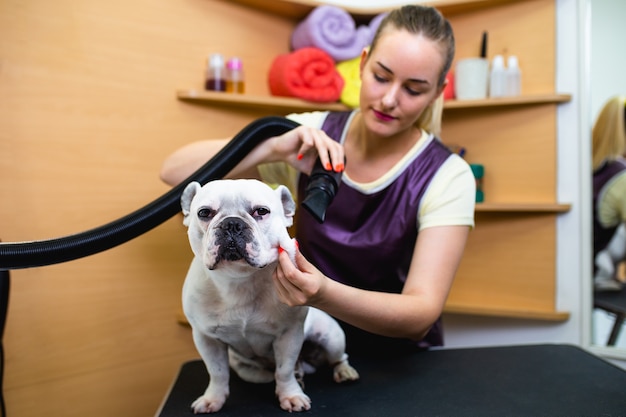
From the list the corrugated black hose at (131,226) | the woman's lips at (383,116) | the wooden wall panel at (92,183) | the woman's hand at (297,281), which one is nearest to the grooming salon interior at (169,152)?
the wooden wall panel at (92,183)

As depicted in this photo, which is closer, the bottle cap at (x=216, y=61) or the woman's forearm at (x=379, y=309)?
the woman's forearm at (x=379, y=309)

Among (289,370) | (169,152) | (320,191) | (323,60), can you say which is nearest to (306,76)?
(323,60)

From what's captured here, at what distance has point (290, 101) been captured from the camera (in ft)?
6.22

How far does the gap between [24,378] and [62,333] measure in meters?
0.14

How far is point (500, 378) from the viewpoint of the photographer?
3.53ft

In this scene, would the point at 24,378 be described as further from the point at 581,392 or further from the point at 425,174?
the point at 581,392

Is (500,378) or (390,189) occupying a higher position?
(390,189)

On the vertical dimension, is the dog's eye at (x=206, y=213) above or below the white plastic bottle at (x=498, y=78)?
below

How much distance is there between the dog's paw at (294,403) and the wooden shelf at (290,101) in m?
1.10

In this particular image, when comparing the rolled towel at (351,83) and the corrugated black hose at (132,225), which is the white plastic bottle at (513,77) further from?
the corrugated black hose at (132,225)

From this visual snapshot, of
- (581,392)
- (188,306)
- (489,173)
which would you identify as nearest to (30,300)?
(188,306)

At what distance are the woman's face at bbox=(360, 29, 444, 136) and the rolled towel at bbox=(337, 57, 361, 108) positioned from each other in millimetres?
856

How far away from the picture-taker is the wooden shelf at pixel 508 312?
77.4 inches

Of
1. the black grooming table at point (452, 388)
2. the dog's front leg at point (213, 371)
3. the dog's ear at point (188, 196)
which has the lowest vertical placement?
the black grooming table at point (452, 388)
